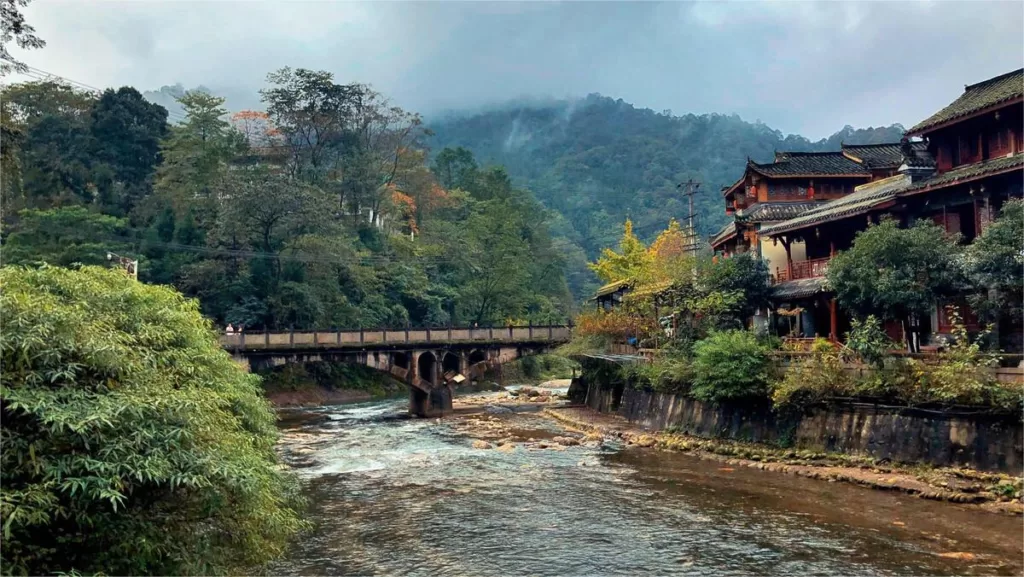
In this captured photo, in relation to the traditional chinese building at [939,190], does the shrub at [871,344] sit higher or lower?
lower

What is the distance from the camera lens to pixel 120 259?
50.5m

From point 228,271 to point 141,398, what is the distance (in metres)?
52.1

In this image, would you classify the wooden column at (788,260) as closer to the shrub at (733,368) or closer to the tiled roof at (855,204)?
the tiled roof at (855,204)

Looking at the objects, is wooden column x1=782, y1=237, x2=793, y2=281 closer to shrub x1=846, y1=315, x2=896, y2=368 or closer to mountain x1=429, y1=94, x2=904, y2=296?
shrub x1=846, y1=315, x2=896, y2=368

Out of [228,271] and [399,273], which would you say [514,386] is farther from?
[228,271]

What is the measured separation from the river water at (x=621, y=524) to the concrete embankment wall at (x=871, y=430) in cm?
232

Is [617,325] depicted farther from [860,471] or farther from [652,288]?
[860,471]

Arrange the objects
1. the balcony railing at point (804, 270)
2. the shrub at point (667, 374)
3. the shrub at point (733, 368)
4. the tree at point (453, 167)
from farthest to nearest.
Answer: the tree at point (453, 167), the balcony railing at point (804, 270), the shrub at point (667, 374), the shrub at point (733, 368)

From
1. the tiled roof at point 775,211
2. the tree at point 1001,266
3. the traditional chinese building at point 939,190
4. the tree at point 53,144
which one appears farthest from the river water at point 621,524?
the tree at point 53,144

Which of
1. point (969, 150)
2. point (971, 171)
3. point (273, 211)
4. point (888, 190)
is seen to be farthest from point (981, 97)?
point (273, 211)

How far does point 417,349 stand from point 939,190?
107ft

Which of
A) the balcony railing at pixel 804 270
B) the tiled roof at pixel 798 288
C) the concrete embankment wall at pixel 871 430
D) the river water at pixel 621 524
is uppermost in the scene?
the balcony railing at pixel 804 270

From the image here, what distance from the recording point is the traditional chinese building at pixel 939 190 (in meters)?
26.6

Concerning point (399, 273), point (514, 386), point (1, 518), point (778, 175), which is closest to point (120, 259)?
point (399, 273)
